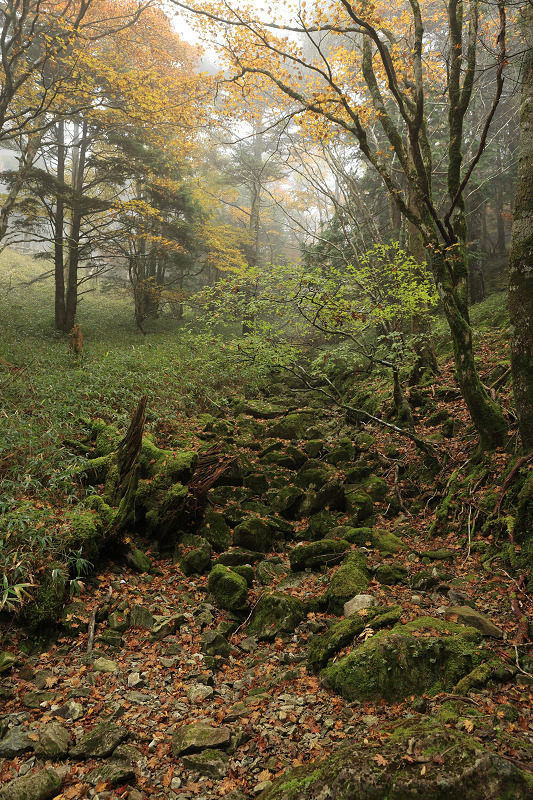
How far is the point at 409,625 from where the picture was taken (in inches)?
156

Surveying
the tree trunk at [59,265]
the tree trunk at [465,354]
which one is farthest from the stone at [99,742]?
the tree trunk at [59,265]

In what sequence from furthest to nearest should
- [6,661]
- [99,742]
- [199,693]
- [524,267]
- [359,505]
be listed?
1. [359,505]
2. [524,267]
3. [199,693]
4. [6,661]
5. [99,742]

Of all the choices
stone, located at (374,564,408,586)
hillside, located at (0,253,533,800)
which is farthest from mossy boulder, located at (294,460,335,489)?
stone, located at (374,564,408,586)

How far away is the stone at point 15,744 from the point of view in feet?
10.00

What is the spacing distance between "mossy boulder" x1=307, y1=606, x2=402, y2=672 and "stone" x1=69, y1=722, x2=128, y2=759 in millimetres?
1838

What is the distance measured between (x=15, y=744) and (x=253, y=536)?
420 cm

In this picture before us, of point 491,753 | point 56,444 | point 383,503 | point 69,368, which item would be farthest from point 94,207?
point 491,753

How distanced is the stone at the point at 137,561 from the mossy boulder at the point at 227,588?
965 mm

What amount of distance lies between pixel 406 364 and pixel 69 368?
365 inches

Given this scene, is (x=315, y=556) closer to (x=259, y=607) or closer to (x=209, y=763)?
(x=259, y=607)

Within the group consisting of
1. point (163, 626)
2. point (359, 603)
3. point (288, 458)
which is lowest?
point (163, 626)

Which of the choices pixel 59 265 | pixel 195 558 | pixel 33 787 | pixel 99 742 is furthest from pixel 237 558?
pixel 59 265

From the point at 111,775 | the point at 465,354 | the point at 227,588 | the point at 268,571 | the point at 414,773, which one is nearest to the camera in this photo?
the point at 414,773

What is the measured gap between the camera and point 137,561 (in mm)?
5984
